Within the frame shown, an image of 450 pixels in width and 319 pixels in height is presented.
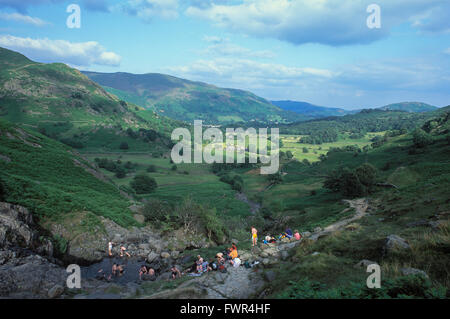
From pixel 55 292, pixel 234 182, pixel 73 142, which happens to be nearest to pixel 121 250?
pixel 55 292

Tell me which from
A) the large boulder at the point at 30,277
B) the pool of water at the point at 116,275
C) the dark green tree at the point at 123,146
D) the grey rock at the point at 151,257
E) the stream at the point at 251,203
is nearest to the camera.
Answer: the large boulder at the point at 30,277

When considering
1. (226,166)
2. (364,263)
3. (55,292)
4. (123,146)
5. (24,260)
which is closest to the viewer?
(364,263)

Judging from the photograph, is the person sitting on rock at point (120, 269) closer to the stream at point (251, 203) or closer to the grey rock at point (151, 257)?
the grey rock at point (151, 257)

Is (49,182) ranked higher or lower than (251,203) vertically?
higher

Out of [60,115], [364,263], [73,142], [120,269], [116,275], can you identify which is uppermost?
[60,115]

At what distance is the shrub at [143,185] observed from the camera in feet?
256

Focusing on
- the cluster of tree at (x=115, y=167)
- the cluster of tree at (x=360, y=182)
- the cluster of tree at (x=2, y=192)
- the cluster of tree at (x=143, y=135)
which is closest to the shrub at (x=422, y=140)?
the cluster of tree at (x=360, y=182)

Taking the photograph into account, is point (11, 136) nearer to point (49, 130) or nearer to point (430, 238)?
point (430, 238)

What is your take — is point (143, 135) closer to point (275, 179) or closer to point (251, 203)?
point (275, 179)

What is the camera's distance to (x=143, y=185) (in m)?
79.2

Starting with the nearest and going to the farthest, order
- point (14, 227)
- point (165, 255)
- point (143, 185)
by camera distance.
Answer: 1. point (14, 227)
2. point (165, 255)
3. point (143, 185)

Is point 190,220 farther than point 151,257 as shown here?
Yes

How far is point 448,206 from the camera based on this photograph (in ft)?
69.8
